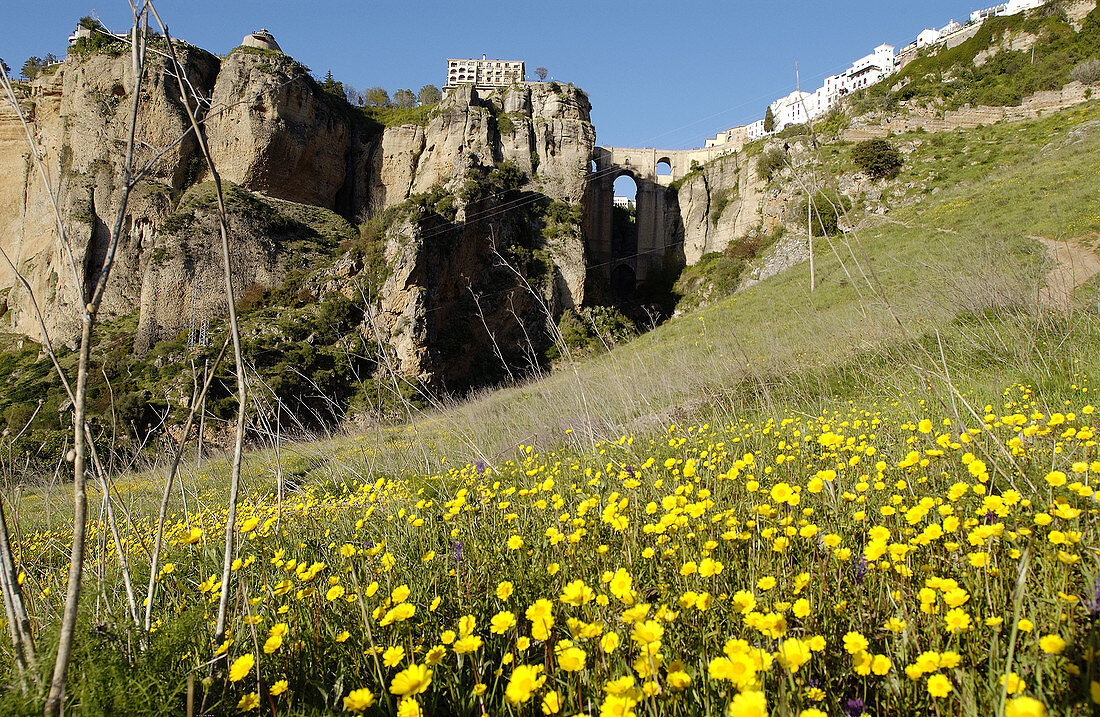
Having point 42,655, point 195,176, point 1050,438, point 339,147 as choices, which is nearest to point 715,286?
point 339,147

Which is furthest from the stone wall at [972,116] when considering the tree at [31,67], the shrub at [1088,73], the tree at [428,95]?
the tree at [31,67]

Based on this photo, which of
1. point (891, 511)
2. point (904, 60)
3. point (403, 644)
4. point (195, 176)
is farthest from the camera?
point (904, 60)

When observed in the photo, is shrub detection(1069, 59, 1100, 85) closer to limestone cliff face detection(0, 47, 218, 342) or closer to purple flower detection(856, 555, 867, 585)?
purple flower detection(856, 555, 867, 585)

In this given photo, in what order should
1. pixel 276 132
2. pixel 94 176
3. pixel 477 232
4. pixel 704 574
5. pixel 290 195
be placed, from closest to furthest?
pixel 704 574 < pixel 94 176 < pixel 477 232 < pixel 276 132 < pixel 290 195

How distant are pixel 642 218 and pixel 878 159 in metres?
15.2

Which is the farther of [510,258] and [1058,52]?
[1058,52]

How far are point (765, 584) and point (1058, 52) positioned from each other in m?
47.3

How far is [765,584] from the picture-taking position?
47.9 inches

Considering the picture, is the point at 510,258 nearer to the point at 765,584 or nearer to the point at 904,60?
the point at 765,584

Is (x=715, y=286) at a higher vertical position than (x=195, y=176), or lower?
lower

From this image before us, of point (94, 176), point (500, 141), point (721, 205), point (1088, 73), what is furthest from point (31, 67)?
point (1088, 73)

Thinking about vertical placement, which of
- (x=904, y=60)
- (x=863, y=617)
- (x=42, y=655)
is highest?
(x=904, y=60)

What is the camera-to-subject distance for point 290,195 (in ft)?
98.5

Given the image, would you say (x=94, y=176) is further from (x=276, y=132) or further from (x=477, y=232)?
(x=477, y=232)
